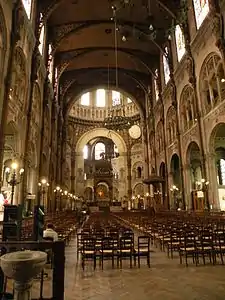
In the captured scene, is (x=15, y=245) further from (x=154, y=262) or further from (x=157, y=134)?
(x=157, y=134)

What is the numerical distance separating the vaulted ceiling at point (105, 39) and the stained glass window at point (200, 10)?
2.77 m

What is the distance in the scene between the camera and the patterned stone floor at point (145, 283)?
4719 mm

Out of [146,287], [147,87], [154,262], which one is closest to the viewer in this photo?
[146,287]

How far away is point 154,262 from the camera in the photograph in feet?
25.2

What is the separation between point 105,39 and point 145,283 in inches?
1242

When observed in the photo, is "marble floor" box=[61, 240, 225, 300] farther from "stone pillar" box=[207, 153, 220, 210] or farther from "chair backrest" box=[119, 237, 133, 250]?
"stone pillar" box=[207, 153, 220, 210]

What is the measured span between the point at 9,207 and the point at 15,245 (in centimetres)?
218

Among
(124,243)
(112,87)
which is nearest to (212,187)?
(124,243)

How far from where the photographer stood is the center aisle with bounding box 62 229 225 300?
472 centimetres

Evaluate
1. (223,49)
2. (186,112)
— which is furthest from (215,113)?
(186,112)

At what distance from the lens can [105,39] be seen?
31.8 meters

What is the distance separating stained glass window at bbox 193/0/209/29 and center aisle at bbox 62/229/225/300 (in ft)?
64.4

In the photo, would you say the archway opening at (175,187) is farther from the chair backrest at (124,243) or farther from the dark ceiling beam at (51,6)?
the chair backrest at (124,243)

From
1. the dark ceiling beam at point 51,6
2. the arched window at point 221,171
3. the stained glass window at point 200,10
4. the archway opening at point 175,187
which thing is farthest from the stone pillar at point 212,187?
the dark ceiling beam at point 51,6
